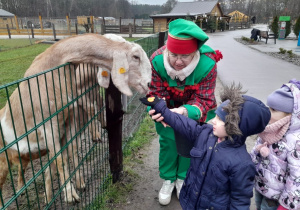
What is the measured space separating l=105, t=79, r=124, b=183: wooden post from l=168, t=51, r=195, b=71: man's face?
66 centimetres

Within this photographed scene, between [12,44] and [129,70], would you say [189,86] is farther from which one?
[12,44]

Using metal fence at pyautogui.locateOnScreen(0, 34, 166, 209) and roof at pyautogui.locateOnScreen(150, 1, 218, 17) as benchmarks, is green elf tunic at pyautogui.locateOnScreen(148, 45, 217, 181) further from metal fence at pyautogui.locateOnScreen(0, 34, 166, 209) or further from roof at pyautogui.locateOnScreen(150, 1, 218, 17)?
roof at pyautogui.locateOnScreen(150, 1, 218, 17)

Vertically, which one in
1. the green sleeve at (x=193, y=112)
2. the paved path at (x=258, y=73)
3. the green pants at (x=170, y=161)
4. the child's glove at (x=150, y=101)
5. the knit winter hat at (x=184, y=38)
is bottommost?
the paved path at (x=258, y=73)

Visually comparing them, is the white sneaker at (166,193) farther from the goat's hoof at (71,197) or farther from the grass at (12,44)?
the grass at (12,44)

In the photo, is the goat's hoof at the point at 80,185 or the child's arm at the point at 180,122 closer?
the child's arm at the point at 180,122

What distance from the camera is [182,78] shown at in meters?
2.42

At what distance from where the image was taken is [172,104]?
2770 mm

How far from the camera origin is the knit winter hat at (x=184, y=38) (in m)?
2.22

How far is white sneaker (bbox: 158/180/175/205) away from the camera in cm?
285

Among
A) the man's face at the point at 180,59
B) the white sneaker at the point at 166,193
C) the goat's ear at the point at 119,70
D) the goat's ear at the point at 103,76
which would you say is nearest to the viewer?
the goat's ear at the point at 119,70

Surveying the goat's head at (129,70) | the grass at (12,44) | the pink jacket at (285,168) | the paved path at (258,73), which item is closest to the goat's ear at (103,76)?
the goat's head at (129,70)

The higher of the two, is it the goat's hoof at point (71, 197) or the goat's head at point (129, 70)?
the goat's head at point (129, 70)

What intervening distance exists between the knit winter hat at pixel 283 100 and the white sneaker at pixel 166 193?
144 centimetres

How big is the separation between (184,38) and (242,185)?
121 centimetres
